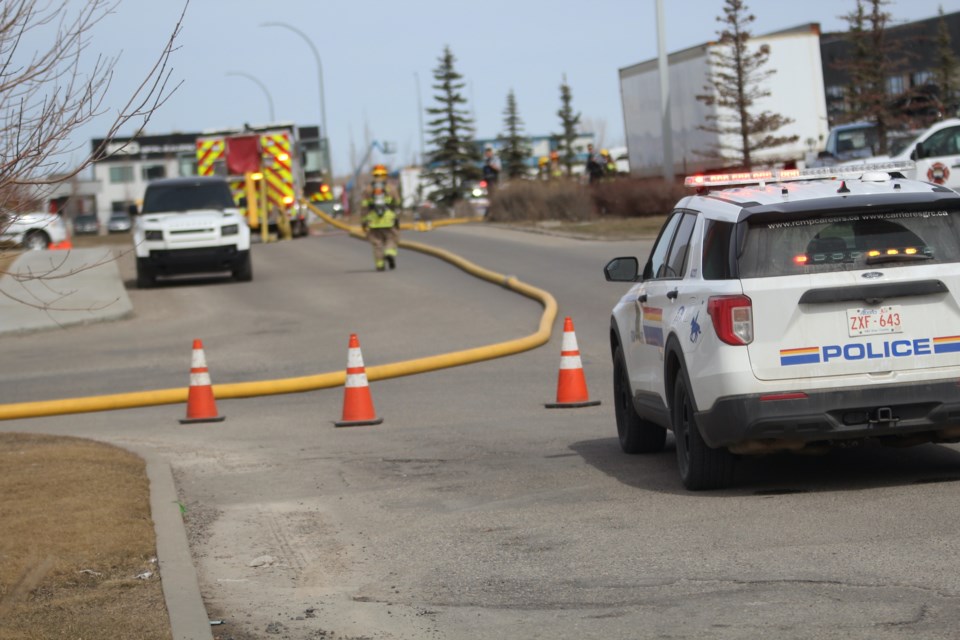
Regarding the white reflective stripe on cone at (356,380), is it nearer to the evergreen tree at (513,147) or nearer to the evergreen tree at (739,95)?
the evergreen tree at (739,95)

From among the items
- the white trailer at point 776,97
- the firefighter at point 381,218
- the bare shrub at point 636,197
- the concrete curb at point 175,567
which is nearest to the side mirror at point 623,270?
the concrete curb at point 175,567

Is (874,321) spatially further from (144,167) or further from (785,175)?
(144,167)

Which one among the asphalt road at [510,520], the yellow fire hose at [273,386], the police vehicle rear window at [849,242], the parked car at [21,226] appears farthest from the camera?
the yellow fire hose at [273,386]

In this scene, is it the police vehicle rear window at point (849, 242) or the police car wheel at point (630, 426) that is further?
the police car wheel at point (630, 426)

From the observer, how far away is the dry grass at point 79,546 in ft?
19.7

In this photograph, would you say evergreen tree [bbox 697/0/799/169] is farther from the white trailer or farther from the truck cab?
the truck cab

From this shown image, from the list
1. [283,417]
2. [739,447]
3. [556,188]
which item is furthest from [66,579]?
[556,188]

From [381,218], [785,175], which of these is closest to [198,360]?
[785,175]

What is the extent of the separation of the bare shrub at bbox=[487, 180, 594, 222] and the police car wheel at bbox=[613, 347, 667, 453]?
96.9 ft

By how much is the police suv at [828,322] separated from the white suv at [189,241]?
19.8 metres

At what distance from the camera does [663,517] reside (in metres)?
7.99

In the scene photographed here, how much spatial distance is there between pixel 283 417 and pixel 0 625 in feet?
26.6

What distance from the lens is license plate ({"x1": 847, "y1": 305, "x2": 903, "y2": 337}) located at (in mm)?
7980

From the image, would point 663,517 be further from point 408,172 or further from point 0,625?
point 408,172
